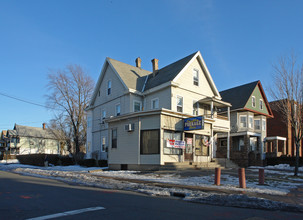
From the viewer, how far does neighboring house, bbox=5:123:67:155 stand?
61.7 meters

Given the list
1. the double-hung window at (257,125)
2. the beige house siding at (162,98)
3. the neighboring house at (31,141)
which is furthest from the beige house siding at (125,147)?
the neighboring house at (31,141)

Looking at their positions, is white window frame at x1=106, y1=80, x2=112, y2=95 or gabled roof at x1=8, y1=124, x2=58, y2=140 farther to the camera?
gabled roof at x1=8, y1=124, x2=58, y2=140

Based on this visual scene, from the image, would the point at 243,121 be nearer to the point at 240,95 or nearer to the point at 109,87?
the point at 240,95

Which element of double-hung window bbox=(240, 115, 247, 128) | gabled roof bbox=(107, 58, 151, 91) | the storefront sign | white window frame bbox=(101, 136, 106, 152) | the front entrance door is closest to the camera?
the storefront sign

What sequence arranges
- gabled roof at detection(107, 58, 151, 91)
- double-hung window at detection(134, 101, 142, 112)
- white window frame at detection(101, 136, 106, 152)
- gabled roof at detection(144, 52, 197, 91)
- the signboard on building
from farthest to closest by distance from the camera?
white window frame at detection(101, 136, 106, 152), gabled roof at detection(107, 58, 151, 91), double-hung window at detection(134, 101, 142, 112), gabled roof at detection(144, 52, 197, 91), the signboard on building

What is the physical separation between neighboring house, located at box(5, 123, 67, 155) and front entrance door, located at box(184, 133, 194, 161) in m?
45.0

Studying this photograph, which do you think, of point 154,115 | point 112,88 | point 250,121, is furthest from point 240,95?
A: point 154,115

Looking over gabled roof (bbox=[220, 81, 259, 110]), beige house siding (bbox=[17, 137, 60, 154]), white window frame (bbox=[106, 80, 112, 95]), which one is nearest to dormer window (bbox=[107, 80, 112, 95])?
white window frame (bbox=[106, 80, 112, 95])

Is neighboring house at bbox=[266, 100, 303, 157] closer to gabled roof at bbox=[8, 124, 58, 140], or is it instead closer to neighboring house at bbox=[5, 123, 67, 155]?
neighboring house at bbox=[5, 123, 67, 155]

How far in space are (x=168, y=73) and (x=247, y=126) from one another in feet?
43.6

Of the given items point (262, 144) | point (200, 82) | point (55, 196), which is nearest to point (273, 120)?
point (262, 144)

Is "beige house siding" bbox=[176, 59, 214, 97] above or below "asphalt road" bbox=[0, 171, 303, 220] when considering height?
above

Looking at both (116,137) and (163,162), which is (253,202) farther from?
(116,137)

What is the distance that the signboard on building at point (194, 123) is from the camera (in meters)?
18.8
